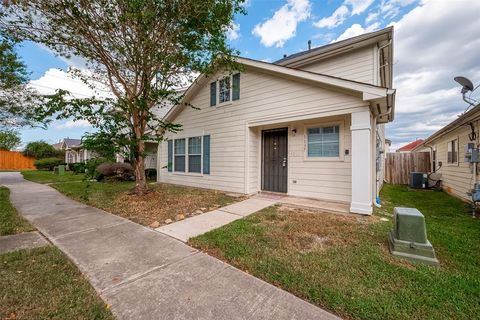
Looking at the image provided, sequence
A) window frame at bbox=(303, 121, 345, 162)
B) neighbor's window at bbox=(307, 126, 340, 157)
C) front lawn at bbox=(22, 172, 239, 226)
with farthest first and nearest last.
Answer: neighbor's window at bbox=(307, 126, 340, 157) < window frame at bbox=(303, 121, 345, 162) < front lawn at bbox=(22, 172, 239, 226)

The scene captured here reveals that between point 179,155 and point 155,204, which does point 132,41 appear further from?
point 179,155

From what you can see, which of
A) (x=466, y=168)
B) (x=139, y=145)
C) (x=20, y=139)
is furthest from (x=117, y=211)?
(x=20, y=139)

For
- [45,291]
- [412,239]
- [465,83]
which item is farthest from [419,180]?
[45,291]

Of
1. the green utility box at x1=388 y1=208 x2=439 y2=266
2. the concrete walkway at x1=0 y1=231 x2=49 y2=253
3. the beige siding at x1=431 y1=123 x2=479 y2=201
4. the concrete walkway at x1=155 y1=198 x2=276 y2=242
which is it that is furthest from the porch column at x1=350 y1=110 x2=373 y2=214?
the concrete walkway at x1=0 y1=231 x2=49 y2=253

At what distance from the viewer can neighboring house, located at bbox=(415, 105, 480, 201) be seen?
6.59 m

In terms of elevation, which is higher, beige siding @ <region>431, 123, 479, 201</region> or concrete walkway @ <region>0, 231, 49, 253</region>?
beige siding @ <region>431, 123, 479, 201</region>

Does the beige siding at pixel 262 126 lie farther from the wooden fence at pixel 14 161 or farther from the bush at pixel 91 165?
the wooden fence at pixel 14 161

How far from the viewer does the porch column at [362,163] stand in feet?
15.8

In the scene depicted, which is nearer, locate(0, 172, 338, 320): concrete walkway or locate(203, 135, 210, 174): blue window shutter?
locate(0, 172, 338, 320): concrete walkway

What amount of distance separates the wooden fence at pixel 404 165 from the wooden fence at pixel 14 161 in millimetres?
38475

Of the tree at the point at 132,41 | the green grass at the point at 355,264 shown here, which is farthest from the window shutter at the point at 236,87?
the green grass at the point at 355,264

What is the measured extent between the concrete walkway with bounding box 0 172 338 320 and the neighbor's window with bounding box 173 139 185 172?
566 centimetres

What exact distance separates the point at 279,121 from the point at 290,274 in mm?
4728

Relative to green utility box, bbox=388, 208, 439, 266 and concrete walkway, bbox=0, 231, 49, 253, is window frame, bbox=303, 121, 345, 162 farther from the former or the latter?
concrete walkway, bbox=0, 231, 49, 253
